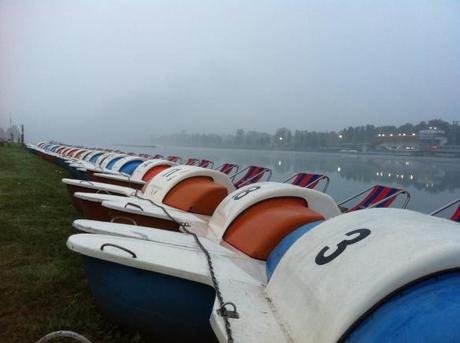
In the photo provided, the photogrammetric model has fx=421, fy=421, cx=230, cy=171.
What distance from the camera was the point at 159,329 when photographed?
249cm

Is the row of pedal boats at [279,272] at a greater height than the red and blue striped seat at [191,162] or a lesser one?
greater

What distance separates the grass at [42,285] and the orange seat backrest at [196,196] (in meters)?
1.28

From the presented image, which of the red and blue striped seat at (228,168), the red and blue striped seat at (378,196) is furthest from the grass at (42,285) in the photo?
the red and blue striped seat at (228,168)

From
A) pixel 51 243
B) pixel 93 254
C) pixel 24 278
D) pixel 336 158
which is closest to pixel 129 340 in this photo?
pixel 93 254

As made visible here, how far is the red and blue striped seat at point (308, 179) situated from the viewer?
25.2ft

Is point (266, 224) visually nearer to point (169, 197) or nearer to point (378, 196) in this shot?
point (169, 197)

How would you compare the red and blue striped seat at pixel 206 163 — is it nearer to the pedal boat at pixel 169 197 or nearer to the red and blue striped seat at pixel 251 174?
the red and blue striped seat at pixel 251 174

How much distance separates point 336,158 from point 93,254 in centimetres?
1459

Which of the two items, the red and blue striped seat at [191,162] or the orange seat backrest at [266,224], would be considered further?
the red and blue striped seat at [191,162]

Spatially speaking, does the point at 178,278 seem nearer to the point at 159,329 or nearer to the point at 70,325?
the point at 159,329

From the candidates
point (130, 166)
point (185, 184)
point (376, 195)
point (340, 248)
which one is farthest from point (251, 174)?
point (340, 248)

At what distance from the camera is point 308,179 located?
Result: 8250 millimetres

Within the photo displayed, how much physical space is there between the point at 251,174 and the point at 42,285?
7.35m

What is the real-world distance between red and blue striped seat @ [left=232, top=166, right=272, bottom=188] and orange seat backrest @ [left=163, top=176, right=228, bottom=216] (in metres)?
3.87
